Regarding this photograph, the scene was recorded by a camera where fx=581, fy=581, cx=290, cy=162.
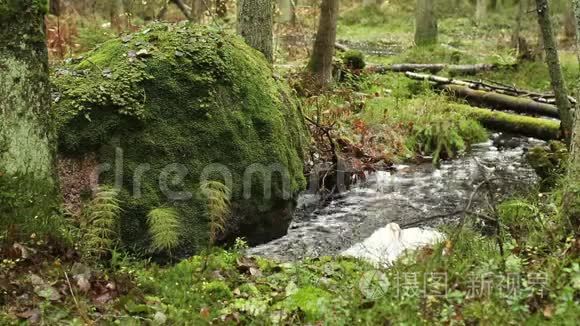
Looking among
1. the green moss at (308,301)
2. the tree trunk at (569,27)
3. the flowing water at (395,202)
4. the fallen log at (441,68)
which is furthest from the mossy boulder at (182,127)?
the tree trunk at (569,27)

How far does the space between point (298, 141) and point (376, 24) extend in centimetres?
2883

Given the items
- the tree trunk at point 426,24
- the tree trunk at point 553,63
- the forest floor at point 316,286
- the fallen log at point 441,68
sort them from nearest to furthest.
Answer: the forest floor at point 316,286, the tree trunk at point 553,63, the fallen log at point 441,68, the tree trunk at point 426,24

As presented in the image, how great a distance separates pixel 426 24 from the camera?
2289 cm

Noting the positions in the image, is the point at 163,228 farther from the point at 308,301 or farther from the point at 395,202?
the point at 395,202

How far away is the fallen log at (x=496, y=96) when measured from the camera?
13.9m

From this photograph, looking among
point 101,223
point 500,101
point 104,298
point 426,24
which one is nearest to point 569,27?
point 426,24

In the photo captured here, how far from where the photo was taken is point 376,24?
35.5 metres

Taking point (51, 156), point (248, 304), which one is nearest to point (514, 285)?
point (248, 304)

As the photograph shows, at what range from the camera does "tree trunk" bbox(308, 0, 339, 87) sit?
13539mm

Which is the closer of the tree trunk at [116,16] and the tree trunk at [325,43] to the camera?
the tree trunk at [325,43]

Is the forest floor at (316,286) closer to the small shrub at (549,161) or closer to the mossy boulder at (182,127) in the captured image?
the mossy boulder at (182,127)

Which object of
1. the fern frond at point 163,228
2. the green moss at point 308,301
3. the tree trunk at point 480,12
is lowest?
the green moss at point 308,301

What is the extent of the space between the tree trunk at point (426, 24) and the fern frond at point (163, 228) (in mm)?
18732

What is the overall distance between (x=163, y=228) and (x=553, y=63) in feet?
20.2
